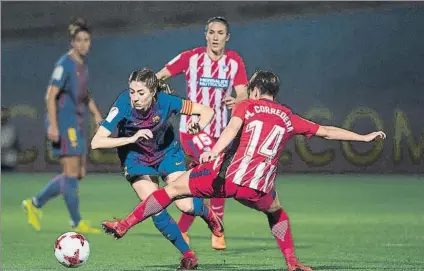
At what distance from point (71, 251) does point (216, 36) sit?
2.64 m

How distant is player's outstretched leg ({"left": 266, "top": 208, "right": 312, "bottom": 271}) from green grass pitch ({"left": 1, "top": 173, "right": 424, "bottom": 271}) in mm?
353

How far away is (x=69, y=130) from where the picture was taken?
920 centimetres

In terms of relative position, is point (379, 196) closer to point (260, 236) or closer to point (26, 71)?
point (260, 236)

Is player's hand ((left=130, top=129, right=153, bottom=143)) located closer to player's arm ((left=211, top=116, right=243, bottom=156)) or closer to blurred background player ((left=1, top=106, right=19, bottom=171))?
player's arm ((left=211, top=116, right=243, bottom=156))

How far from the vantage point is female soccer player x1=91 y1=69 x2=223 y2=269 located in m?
6.52

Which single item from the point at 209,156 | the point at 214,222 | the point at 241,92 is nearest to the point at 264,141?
the point at 209,156

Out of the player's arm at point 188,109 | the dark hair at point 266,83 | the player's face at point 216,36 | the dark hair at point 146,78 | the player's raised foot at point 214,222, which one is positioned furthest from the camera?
the player's face at point 216,36

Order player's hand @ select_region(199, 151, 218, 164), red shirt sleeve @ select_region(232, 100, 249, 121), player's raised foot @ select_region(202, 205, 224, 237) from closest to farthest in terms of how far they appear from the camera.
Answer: player's hand @ select_region(199, 151, 218, 164), red shirt sleeve @ select_region(232, 100, 249, 121), player's raised foot @ select_region(202, 205, 224, 237)

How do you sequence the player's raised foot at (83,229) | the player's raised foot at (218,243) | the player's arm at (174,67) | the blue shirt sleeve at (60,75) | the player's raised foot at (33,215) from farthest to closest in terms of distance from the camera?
1. the player's raised foot at (33,215)
2. the blue shirt sleeve at (60,75)
3. the player's raised foot at (83,229)
4. the player's arm at (174,67)
5. the player's raised foot at (218,243)

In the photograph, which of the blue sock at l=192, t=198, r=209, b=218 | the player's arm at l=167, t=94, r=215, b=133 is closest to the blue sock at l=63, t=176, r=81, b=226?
the blue sock at l=192, t=198, r=209, b=218

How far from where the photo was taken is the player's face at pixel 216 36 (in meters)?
8.26

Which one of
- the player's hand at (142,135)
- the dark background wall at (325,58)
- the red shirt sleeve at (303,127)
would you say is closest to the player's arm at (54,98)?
the player's hand at (142,135)

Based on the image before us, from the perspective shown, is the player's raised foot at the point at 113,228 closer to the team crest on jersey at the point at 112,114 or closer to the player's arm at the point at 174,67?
the team crest on jersey at the point at 112,114

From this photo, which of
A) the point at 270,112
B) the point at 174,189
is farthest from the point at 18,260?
the point at 270,112
